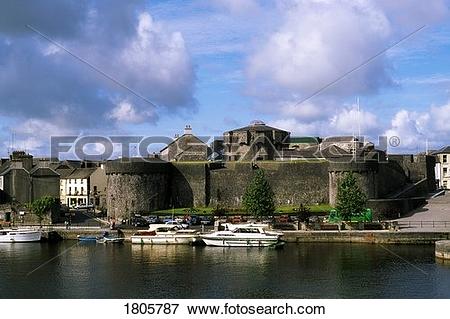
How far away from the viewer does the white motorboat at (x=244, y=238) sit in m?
41.4

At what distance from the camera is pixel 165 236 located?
43844 millimetres

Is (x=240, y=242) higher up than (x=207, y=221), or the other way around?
(x=207, y=221)

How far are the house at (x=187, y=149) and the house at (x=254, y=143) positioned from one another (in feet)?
7.99

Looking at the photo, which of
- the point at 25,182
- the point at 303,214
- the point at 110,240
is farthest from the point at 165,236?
the point at 25,182

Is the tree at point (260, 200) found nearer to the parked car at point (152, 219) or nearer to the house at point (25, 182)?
the parked car at point (152, 219)

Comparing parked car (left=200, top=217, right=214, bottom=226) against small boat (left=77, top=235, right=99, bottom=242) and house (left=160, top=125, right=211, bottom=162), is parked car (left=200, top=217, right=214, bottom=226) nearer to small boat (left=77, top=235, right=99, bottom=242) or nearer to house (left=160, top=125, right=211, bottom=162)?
small boat (left=77, top=235, right=99, bottom=242)

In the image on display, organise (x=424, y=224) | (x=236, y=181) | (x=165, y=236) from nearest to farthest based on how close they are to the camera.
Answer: (x=165, y=236) → (x=424, y=224) → (x=236, y=181)

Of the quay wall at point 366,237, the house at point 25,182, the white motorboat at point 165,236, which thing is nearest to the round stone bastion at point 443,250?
the quay wall at point 366,237

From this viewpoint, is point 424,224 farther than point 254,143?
No

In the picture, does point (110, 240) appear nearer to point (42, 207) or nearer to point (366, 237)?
point (42, 207)

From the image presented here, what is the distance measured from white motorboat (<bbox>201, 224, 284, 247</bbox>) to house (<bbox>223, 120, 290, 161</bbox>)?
69.7 feet

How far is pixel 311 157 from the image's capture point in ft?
205

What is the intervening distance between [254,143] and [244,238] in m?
24.3

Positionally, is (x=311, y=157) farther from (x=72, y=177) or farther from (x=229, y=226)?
(x=72, y=177)
